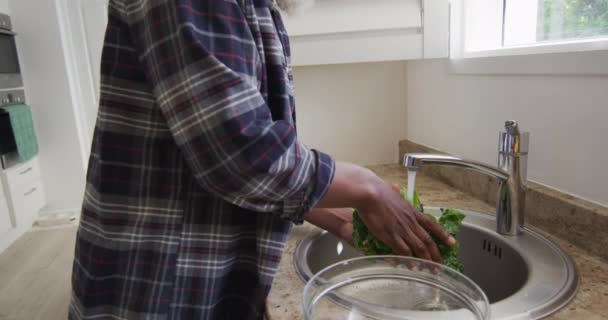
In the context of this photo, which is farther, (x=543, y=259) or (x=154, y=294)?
(x=543, y=259)

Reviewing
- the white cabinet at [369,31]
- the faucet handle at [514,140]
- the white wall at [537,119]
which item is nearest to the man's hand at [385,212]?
the faucet handle at [514,140]

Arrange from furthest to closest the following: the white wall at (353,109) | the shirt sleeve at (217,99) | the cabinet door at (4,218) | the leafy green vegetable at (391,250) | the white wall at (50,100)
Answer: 1. the white wall at (50,100)
2. the cabinet door at (4,218)
3. the white wall at (353,109)
4. the leafy green vegetable at (391,250)
5. the shirt sleeve at (217,99)

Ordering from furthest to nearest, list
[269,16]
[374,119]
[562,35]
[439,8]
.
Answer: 1. [374,119]
2. [439,8]
3. [562,35]
4. [269,16]

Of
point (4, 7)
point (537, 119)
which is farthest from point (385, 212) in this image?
point (4, 7)

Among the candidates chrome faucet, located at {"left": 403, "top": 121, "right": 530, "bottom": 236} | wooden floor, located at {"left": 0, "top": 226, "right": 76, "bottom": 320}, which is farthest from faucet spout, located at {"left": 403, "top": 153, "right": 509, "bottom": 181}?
wooden floor, located at {"left": 0, "top": 226, "right": 76, "bottom": 320}

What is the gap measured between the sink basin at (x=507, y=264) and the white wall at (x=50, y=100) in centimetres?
141

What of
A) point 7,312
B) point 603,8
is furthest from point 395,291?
point 7,312

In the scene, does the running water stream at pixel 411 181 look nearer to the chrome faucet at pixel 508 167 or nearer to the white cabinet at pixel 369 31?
the chrome faucet at pixel 508 167

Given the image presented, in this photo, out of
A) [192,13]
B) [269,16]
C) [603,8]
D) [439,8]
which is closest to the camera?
[192,13]

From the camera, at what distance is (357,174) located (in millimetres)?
597

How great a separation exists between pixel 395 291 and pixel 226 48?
1.39ft

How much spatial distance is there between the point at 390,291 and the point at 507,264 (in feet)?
1.15

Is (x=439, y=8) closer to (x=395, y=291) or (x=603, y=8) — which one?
(x=603, y=8)

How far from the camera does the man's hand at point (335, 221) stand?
85 centimetres
